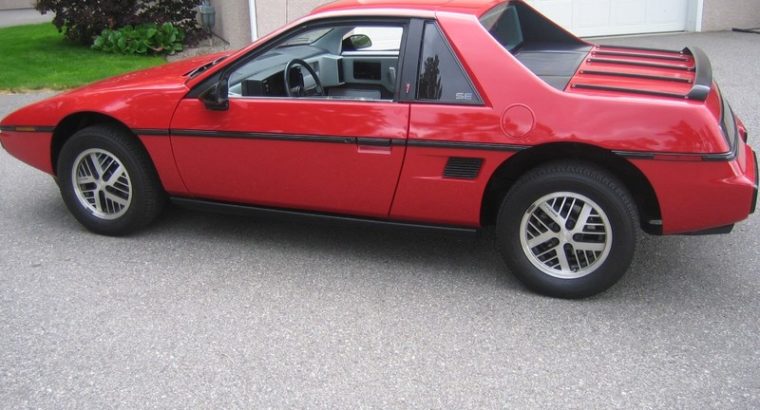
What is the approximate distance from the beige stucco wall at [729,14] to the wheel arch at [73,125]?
11060mm

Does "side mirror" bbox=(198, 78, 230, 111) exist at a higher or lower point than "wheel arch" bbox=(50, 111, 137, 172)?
higher

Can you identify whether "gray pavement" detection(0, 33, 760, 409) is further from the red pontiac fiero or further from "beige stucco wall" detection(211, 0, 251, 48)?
"beige stucco wall" detection(211, 0, 251, 48)

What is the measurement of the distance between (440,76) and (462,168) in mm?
498

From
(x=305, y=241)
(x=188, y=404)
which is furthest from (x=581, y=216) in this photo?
(x=188, y=404)

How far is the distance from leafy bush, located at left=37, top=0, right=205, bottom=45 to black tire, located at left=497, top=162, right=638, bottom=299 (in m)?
8.59

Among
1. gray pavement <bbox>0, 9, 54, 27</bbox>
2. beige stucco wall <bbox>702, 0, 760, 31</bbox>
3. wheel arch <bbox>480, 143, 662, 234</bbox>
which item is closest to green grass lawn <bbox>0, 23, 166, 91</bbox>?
gray pavement <bbox>0, 9, 54, 27</bbox>

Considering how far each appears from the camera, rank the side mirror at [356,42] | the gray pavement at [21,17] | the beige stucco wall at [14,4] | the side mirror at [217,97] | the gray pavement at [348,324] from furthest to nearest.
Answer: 1. the beige stucco wall at [14,4]
2. the gray pavement at [21,17]
3. the side mirror at [356,42]
4. the side mirror at [217,97]
5. the gray pavement at [348,324]

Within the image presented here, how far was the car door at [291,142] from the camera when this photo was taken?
3.99 m

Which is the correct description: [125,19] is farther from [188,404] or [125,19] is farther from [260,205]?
[188,404]

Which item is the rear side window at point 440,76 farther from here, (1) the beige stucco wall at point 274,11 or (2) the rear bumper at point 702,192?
(1) the beige stucco wall at point 274,11

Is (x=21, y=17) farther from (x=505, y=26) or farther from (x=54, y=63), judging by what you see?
(x=505, y=26)

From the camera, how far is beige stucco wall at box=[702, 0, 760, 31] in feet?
41.5

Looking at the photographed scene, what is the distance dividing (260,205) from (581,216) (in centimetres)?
187

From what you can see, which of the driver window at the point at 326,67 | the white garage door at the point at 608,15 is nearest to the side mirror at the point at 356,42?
the driver window at the point at 326,67
